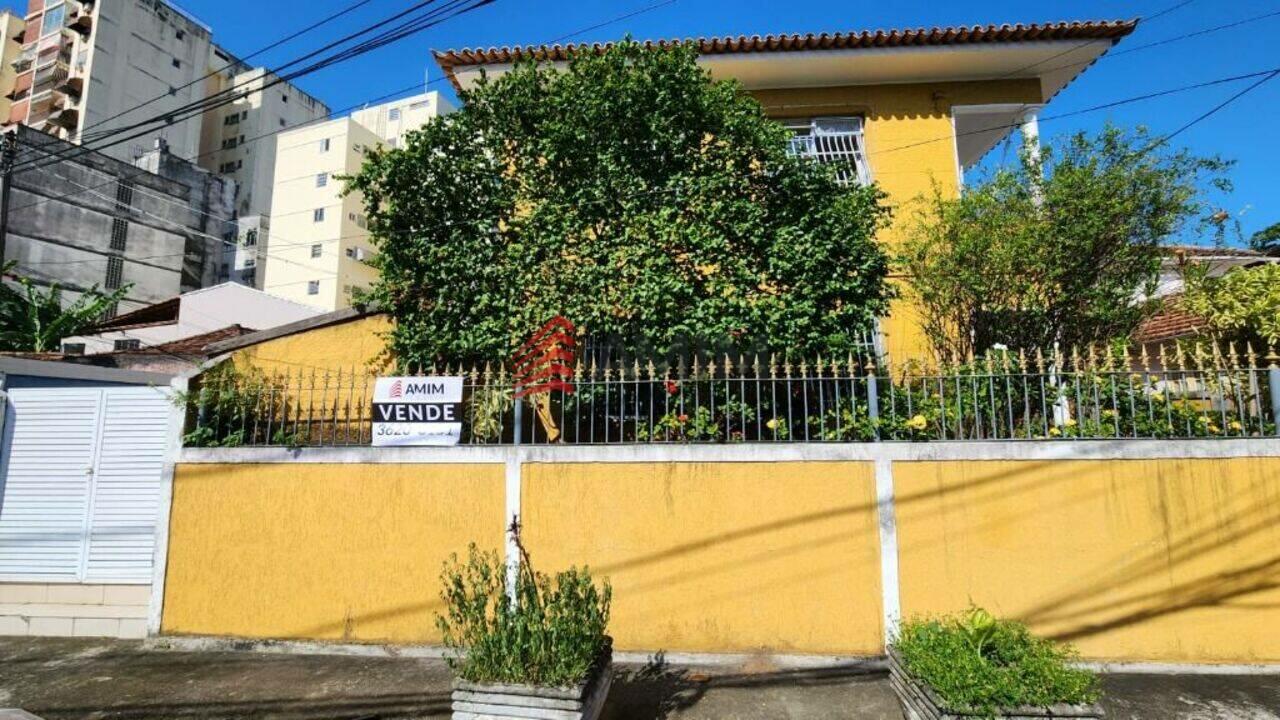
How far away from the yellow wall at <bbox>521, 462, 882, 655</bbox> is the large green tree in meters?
1.44

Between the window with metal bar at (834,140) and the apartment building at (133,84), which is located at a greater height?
the apartment building at (133,84)

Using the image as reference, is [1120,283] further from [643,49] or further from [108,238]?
[108,238]

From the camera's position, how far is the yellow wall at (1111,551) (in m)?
5.18

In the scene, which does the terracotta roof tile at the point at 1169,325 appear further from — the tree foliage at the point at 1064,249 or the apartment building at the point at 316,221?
the apartment building at the point at 316,221

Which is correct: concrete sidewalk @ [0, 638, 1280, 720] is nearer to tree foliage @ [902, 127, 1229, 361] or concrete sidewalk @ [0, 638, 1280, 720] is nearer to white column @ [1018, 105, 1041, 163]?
tree foliage @ [902, 127, 1229, 361]

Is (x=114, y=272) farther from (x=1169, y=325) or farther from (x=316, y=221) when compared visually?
(x=1169, y=325)

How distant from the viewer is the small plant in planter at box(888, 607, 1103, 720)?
11.7 ft

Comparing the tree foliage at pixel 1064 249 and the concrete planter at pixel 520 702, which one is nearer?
the concrete planter at pixel 520 702

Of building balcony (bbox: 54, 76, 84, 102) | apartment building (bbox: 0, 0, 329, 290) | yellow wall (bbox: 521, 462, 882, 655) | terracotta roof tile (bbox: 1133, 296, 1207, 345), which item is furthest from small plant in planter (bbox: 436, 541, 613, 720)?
building balcony (bbox: 54, 76, 84, 102)

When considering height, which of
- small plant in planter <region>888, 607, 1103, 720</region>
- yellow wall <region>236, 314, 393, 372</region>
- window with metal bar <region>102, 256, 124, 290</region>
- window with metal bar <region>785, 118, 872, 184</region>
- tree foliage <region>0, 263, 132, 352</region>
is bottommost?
small plant in planter <region>888, 607, 1103, 720</region>

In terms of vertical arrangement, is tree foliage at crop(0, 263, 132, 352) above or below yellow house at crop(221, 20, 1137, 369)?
below

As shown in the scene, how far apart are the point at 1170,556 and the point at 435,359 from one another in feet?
22.7

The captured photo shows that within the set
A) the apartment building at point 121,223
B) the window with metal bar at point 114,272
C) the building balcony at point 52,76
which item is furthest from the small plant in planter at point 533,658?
the building balcony at point 52,76

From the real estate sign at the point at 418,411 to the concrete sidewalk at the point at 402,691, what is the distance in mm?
1920
